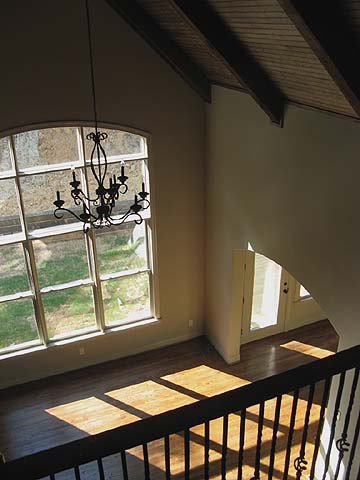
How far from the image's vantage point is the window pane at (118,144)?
5445mm

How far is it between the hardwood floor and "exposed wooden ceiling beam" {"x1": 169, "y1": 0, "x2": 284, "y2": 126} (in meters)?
3.59

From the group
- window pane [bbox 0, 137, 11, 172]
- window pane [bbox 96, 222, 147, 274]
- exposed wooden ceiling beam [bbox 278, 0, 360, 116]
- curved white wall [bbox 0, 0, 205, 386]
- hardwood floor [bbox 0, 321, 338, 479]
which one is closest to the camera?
exposed wooden ceiling beam [bbox 278, 0, 360, 116]

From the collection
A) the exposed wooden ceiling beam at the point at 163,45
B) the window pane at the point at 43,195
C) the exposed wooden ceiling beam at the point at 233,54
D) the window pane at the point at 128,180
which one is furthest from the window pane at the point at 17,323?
the exposed wooden ceiling beam at the point at 233,54

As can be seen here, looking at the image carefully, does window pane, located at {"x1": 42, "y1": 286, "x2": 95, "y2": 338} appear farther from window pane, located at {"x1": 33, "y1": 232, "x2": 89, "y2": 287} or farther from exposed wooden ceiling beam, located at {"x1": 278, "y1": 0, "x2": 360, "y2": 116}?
exposed wooden ceiling beam, located at {"x1": 278, "y1": 0, "x2": 360, "y2": 116}

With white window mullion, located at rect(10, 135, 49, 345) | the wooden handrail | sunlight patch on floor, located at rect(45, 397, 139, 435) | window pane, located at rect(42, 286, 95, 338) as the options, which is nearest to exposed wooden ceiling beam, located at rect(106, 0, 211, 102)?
white window mullion, located at rect(10, 135, 49, 345)

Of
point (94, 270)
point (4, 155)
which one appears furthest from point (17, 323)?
point (4, 155)

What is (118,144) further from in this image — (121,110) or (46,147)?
(46,147)

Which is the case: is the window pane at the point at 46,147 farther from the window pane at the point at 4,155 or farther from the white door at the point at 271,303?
the white door at the point at 271,303

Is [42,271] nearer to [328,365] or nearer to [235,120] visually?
A: [235,120]

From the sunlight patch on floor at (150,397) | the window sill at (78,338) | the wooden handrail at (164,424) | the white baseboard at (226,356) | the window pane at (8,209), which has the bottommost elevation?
the sunlight patch on floor at (150,397)

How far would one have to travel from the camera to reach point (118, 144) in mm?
5547

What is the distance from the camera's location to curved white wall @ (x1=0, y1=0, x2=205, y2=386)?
15.3 ft

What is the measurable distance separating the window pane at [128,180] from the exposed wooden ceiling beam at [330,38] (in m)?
3.21

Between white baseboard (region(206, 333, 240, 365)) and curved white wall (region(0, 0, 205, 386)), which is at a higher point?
curved white wall (region(0, 0, 205, 386))
